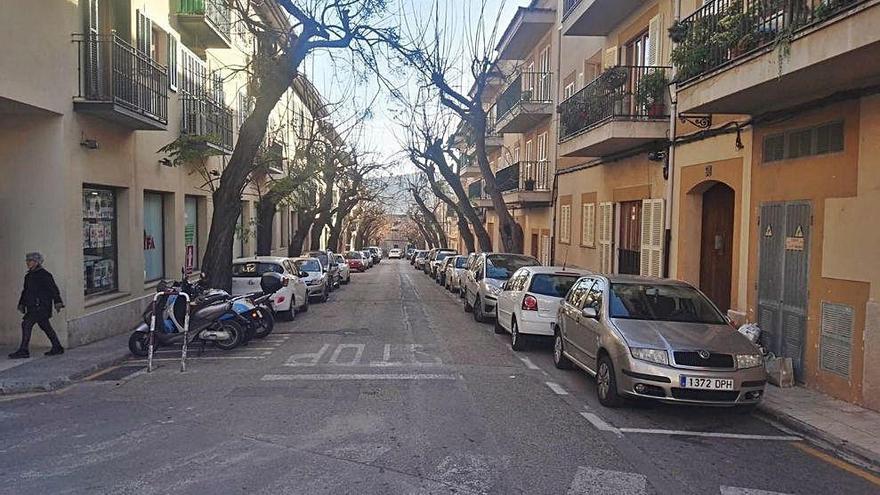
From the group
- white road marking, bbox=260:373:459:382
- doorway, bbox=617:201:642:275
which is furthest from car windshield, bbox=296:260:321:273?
white road marking, bbox=260:373:459:382

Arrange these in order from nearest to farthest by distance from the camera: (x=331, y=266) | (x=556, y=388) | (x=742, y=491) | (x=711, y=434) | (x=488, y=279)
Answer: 1. (x=742, y=491)
2. (x=711, y=434)
3. (x=556, y=388)
4. (x=488, y=279)
5. (x=331, y=266)

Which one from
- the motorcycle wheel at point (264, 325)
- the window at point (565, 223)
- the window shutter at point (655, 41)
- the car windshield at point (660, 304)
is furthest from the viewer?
the window at point (565, 223)

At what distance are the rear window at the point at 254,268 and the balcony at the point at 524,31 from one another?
11318mm

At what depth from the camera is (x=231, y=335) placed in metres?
11.9

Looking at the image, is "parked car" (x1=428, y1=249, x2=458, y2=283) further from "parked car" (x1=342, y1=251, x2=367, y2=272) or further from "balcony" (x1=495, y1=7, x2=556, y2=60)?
"balcony" (x1=495, y1=7, x2=556, y2=60)

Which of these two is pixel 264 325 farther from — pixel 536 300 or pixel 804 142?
pixel 804 142

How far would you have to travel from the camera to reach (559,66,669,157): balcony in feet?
46.4

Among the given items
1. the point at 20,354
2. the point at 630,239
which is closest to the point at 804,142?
the point at 630,239

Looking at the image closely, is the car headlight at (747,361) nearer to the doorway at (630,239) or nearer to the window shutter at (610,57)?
the doorway at (630,239)

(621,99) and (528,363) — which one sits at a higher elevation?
(621,99)

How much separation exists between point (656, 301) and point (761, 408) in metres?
1.71

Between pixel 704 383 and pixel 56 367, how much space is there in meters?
8.61

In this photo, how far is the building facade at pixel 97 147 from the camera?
11.3 metres

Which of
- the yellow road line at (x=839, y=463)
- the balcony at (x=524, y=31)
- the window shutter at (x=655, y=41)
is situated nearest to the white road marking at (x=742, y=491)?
the yellow road line at (x=839, y=463)
